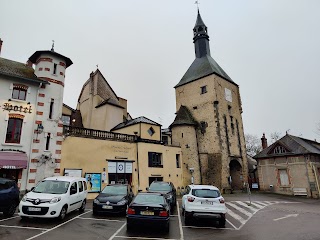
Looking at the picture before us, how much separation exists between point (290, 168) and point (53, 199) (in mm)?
27518

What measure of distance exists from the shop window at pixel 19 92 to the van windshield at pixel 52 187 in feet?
32.8

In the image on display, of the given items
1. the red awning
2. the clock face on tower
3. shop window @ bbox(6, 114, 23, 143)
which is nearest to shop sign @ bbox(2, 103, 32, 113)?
shop window @ bbox(6, 114, 23, 143)

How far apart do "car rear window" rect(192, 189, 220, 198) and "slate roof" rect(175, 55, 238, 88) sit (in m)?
27.0

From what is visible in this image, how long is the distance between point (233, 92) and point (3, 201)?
3547 centimetres

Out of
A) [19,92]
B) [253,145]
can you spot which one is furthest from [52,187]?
[253,145]

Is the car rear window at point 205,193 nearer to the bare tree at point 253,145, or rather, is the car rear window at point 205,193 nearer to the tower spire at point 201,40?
the tower spire at point 201,40

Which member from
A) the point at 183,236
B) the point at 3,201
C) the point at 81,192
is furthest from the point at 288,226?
the point at 3,201

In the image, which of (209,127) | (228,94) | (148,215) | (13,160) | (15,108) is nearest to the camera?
(148,215)

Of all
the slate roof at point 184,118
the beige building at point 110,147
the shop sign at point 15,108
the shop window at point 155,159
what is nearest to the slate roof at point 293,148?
the slate roof at point 184,118

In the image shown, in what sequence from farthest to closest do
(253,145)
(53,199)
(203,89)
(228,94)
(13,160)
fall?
(253,145)
(228,94)
(203,89)
(13,160)
(53,199)

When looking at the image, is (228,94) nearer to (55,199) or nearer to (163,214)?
(163,214)

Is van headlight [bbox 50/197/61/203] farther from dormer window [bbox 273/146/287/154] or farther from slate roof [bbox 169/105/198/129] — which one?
dormer window [bbox 273/146/287/154]

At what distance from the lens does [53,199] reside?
9203 millimetres

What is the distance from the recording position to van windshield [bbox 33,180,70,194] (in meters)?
10.1
